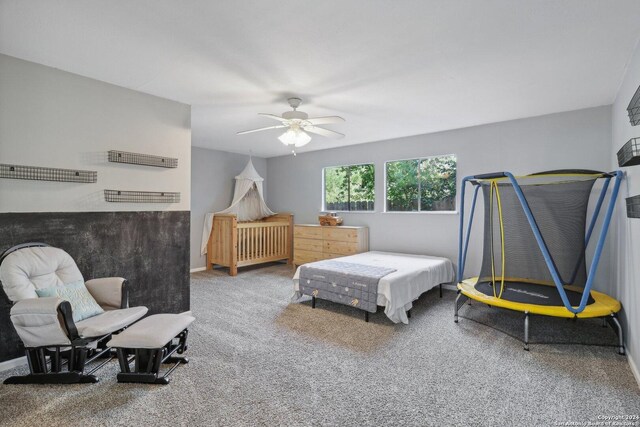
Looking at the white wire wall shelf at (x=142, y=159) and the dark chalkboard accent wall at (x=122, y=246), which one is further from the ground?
the white wire wall shelf at (x=142, y=159)

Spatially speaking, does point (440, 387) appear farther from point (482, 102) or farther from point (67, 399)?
point (482, 102)

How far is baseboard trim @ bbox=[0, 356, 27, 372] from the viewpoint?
243 cm

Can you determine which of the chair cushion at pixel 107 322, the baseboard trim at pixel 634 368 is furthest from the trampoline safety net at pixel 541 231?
the chair cushion at pixel 107 322

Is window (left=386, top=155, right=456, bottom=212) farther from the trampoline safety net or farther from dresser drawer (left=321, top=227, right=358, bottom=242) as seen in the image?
the trampoline safety net

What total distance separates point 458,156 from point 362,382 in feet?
12.1

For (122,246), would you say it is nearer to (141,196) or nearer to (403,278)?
(141,196)

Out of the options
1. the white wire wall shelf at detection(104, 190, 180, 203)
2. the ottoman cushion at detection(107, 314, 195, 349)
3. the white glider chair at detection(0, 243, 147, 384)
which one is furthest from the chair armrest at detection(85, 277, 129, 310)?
the white wire wall shelf at detection(104, 190, 180, 203)

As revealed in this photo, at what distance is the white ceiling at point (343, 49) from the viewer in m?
1.92

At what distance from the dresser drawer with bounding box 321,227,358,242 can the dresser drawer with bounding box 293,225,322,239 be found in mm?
119

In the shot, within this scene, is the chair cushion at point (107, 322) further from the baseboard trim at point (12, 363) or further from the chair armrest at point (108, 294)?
the baseboard trim at point (12, 363)

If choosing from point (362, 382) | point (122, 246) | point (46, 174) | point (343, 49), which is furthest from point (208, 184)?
point (362, 382)

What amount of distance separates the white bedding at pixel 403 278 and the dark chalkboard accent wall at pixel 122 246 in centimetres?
148

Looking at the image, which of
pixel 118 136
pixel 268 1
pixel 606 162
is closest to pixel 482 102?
pixel 606 162

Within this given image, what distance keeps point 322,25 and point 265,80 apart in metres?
1.01
